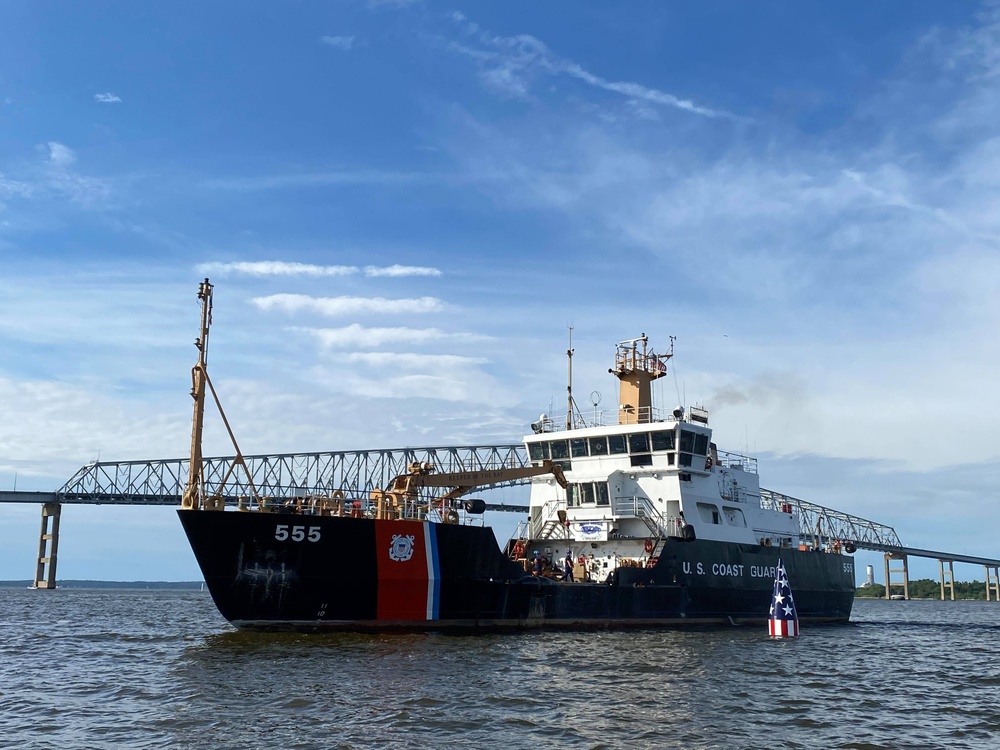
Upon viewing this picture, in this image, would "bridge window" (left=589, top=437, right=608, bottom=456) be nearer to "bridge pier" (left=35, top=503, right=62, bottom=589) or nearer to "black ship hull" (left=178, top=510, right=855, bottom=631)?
"black ship hull" (left=178, top=510, right=855, bottom=631)

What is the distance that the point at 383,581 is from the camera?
2550cm

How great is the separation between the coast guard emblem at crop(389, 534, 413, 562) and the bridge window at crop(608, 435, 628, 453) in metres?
11.4

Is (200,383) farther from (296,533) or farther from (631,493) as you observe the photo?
(631,493)

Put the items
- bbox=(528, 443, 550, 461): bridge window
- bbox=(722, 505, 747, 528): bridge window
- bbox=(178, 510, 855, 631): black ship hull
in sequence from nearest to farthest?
1. bbox=(178, 510, 855, 631): black ship hull
2. bbox=(722, 505, 747, 528): bridge window
3. bbox=(528, 443, 550, 461): bridge window

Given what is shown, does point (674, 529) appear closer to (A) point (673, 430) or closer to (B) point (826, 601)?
(A) point (673, 430)

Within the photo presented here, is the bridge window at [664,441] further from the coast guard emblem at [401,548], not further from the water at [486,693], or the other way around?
the coast guard emblem at [401,548]

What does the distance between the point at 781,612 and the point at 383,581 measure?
14.5 meters

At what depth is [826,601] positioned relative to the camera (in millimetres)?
40844

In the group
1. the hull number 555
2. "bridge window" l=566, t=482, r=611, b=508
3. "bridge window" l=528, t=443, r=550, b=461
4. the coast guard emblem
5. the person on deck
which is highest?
"bridge window" l=528, t=443, r=550, b=461

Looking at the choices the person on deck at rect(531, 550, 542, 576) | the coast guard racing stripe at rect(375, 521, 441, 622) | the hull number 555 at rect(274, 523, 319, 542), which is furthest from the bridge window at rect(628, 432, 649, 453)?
the hull number 555 at rect(274, 523, 319, 542)

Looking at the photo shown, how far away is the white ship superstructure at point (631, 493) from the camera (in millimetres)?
32938

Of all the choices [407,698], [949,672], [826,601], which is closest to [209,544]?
[407,698]

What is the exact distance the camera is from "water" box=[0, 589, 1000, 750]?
559 inches

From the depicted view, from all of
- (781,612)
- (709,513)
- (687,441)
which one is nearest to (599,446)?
(687,441)
